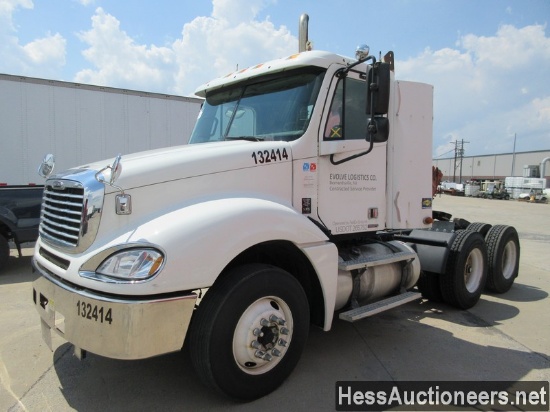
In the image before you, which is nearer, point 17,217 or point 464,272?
point 464,272

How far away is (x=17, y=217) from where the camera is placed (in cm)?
712

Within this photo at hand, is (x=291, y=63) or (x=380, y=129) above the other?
(x=291, y=63)

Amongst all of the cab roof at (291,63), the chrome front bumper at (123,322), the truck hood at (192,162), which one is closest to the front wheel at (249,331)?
the chrome front bumper at (123,322)

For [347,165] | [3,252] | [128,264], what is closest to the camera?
[128,264]

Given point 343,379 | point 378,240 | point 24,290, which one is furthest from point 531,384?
point 24,290

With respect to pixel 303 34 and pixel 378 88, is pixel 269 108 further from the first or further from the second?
pixel 303 34

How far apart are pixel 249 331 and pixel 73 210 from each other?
1.57 m

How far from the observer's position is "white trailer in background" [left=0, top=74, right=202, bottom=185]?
31.3 feet

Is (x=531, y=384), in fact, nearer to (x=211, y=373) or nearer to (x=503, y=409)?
(x=503, y=409)

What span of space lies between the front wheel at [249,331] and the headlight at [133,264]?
50cm

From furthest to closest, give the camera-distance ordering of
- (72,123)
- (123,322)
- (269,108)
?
(72,123), (269,108), (123,322)

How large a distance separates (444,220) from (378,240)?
194 centimetres

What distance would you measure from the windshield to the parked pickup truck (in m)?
4.83

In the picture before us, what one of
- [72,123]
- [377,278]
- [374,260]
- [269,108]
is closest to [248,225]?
[269,108]
